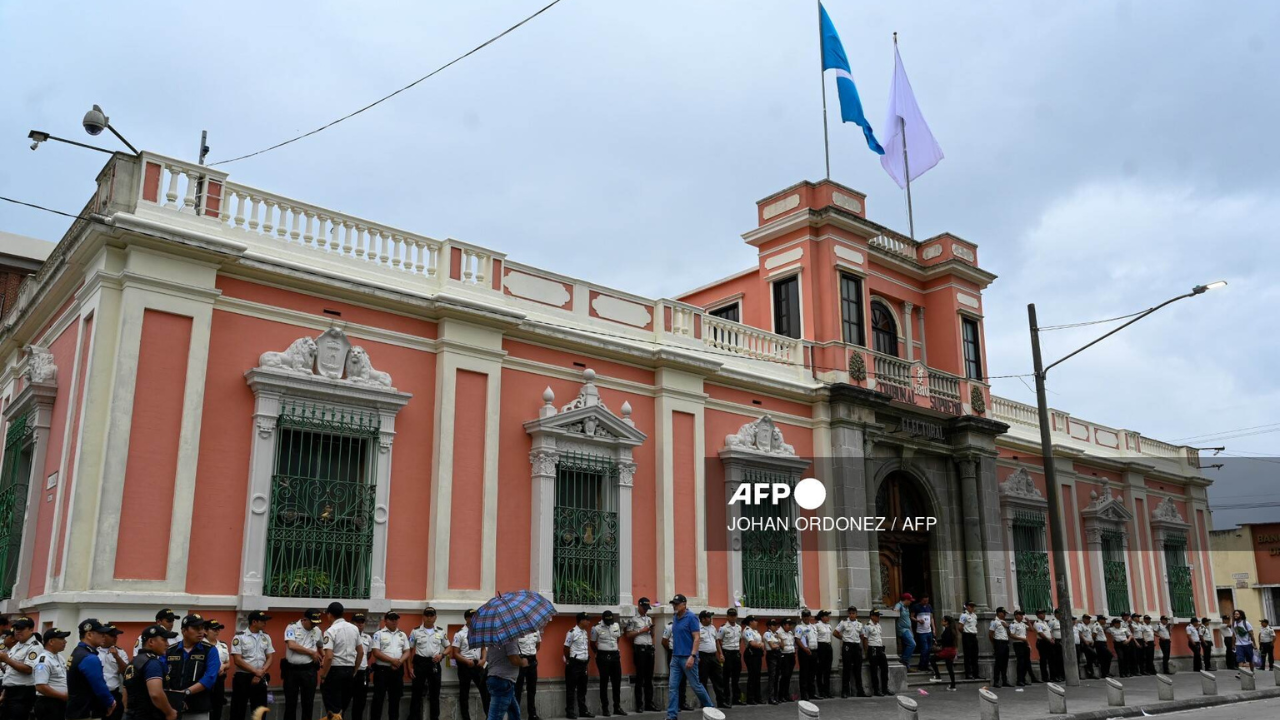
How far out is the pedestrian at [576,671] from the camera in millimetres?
13539

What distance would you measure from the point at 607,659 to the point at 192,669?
22.9ft

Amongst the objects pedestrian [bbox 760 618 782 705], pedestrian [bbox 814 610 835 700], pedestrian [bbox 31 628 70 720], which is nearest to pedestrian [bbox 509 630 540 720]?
pedestrian [bbox 760 618 782 705]

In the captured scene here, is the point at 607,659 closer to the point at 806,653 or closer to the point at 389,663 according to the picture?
the point at 389,663

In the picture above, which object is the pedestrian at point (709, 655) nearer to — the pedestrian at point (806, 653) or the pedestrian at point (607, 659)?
the pedestrian at point (607, 659)

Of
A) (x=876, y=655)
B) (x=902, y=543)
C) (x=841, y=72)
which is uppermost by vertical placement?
(x=841, y=72)

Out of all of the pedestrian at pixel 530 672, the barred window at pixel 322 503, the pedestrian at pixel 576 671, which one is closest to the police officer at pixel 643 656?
the pedestrian at pixel 576 671

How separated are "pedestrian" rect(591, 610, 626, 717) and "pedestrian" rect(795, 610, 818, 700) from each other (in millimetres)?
3383

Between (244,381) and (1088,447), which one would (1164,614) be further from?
(244,381)

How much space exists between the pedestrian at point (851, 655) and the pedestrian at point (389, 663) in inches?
303

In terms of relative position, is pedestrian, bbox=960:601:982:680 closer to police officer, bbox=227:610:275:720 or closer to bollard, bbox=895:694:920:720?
bollard, bbox=895:694:920:720

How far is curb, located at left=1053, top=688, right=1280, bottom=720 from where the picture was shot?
13.8m

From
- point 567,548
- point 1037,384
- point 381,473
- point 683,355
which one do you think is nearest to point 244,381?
point 381,473

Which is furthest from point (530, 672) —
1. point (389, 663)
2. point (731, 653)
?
point (731, 653)

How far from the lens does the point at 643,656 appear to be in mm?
14469
